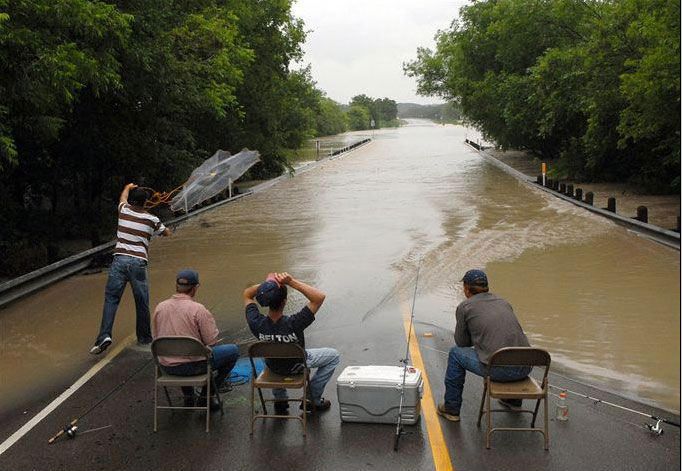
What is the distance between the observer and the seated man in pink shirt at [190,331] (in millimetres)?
6414

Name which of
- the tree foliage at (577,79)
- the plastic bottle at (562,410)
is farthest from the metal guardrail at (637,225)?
the plastic bottle at (562,410)

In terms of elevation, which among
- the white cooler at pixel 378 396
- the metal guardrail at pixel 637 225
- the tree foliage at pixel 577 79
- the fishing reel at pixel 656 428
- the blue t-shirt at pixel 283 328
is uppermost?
the tree foliage at pixel 577 79

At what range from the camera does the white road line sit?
6273 millimetres

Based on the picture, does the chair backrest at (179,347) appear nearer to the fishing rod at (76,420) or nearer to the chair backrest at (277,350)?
the chair backrest at (277,350)

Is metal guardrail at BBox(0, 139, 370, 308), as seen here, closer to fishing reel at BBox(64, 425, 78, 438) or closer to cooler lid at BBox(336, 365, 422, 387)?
fishing reel at BBox(64, 425, 78, 438)

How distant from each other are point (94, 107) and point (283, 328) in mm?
13446

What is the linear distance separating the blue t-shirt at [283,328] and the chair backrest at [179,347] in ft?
1.54

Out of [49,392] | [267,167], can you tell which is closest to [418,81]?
[267,167]

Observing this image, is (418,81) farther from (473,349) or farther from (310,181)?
(473,349)

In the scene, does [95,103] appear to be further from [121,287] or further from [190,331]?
[190,331]

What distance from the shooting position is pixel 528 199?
84.1ft

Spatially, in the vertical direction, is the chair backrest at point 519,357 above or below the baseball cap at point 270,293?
below

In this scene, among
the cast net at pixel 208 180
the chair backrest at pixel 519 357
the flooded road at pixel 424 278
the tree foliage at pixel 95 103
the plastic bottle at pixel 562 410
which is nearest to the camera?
the chair backrest at pixel 519 357

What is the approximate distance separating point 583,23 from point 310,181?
15.1m
